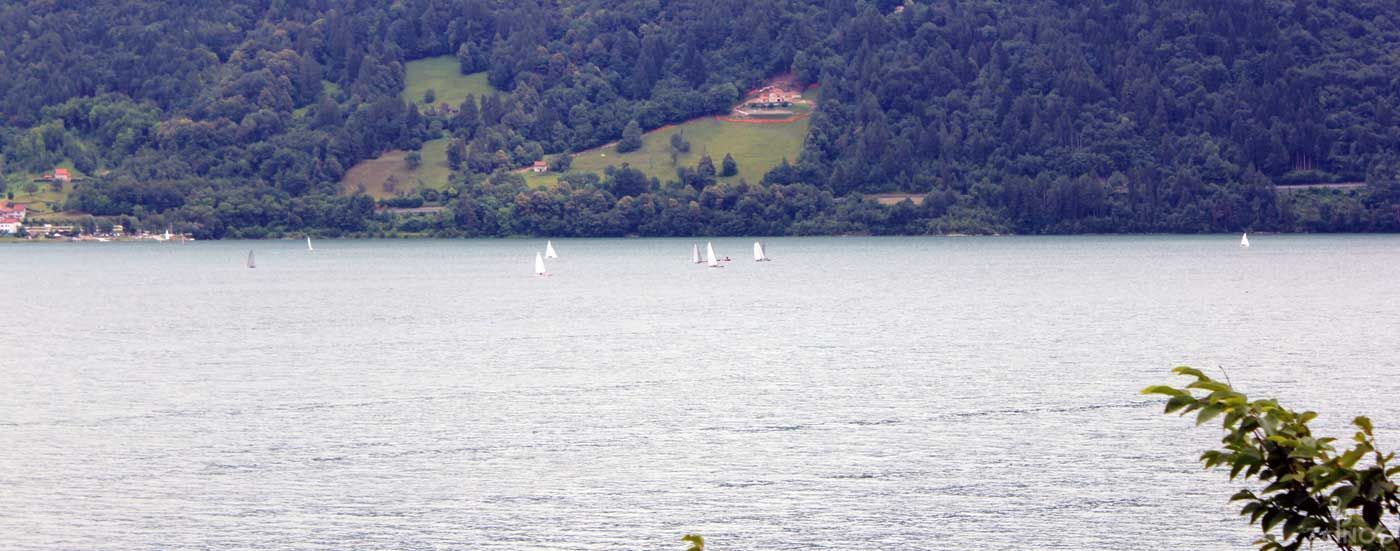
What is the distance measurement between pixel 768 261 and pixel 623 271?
1026 inches

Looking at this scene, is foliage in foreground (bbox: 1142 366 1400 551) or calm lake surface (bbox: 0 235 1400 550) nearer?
foliage in foreground (bbox: 1142 366 1400 551)

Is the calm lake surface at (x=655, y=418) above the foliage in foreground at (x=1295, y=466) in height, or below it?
below

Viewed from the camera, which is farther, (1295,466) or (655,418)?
(655,418)

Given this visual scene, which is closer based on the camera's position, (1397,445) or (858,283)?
(1397,445)

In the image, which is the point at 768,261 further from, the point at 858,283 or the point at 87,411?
the point at 87,411

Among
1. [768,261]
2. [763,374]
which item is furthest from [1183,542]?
[768,261]

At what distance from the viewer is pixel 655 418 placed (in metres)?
55.2

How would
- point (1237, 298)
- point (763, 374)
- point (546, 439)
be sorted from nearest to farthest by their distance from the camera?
point (546, 439) → point (763, 374) → point (1237, 298)

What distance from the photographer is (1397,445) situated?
4534cm

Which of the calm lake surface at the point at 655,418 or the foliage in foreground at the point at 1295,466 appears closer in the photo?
the foliage in foreground at the point at 1295,466

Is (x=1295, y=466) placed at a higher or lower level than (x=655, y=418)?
higher

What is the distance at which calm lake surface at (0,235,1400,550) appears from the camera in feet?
126

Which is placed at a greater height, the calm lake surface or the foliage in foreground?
the foliage in foreground

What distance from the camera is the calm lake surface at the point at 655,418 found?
38281 mm
